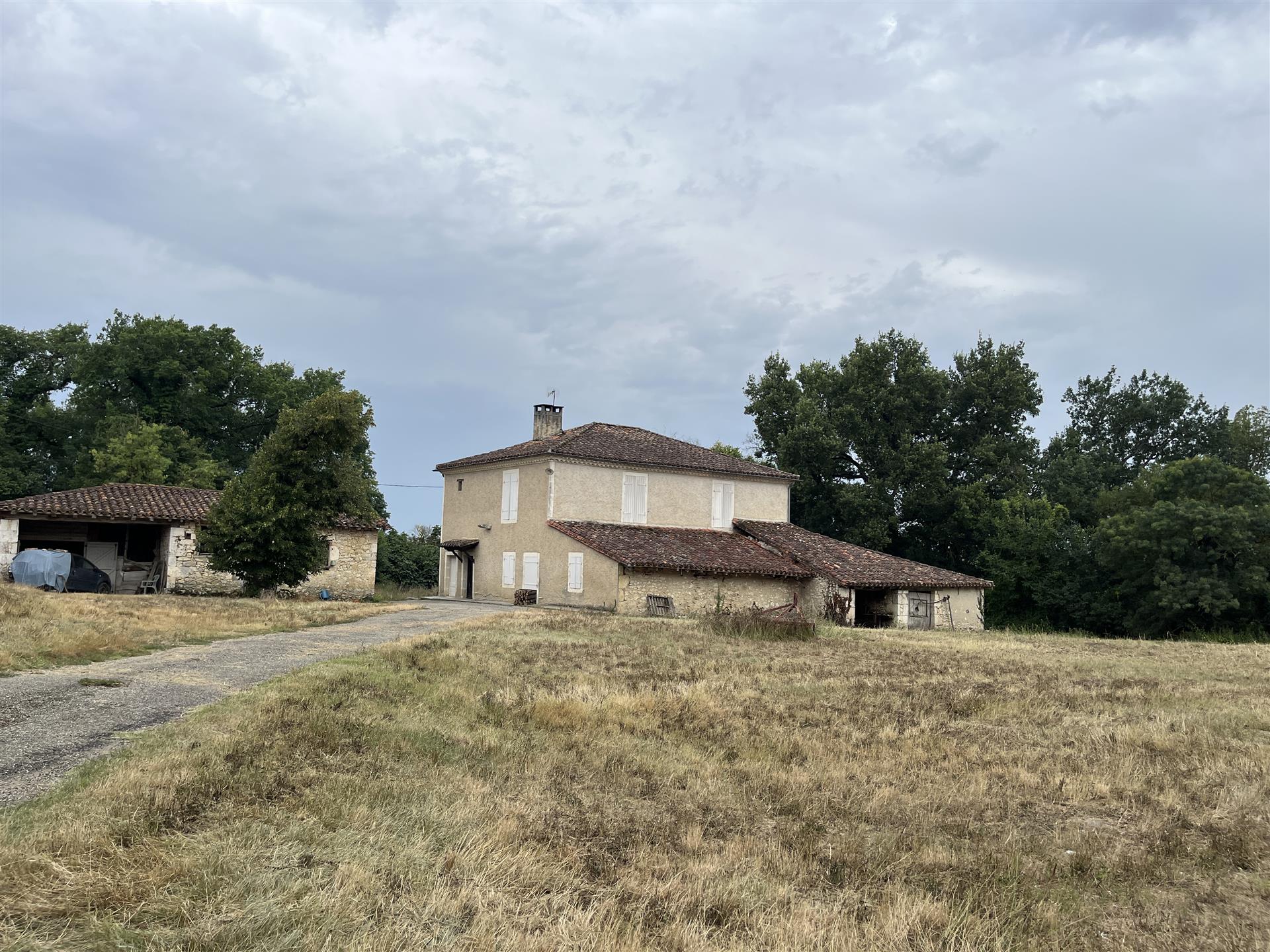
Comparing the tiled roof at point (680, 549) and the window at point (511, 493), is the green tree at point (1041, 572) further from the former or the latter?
the window at point (511, 493)

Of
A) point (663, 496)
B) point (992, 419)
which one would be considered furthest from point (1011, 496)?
point (663, 496)

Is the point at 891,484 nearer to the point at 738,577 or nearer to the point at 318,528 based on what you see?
the point at 738,577

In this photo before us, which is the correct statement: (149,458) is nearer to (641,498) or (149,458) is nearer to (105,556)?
(105,556)

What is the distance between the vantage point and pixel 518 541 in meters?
34.6

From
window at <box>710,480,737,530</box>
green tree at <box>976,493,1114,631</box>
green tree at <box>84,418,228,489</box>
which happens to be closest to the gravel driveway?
window at <box>710,480,737,530</box>

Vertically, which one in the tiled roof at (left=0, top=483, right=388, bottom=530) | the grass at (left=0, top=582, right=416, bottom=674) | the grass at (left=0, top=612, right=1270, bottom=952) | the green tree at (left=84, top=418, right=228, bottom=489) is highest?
the green tree at (left=84, top=418, right=228, bottom=489)

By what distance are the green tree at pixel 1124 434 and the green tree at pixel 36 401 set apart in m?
53.6

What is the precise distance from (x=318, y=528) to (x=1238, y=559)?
116 feet

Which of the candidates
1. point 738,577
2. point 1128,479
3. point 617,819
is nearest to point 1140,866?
point 617,819

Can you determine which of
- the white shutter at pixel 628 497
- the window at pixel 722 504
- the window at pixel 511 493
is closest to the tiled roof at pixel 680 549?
the white shutter at pixel 628 497

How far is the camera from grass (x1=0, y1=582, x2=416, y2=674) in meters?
12.3

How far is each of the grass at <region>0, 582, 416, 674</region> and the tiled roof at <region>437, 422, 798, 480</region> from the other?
10062mm

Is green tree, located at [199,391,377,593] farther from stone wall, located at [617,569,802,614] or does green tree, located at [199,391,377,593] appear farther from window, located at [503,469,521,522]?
stone wall, located at [617,569,802,614]

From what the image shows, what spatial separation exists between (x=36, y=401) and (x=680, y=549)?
123ft
